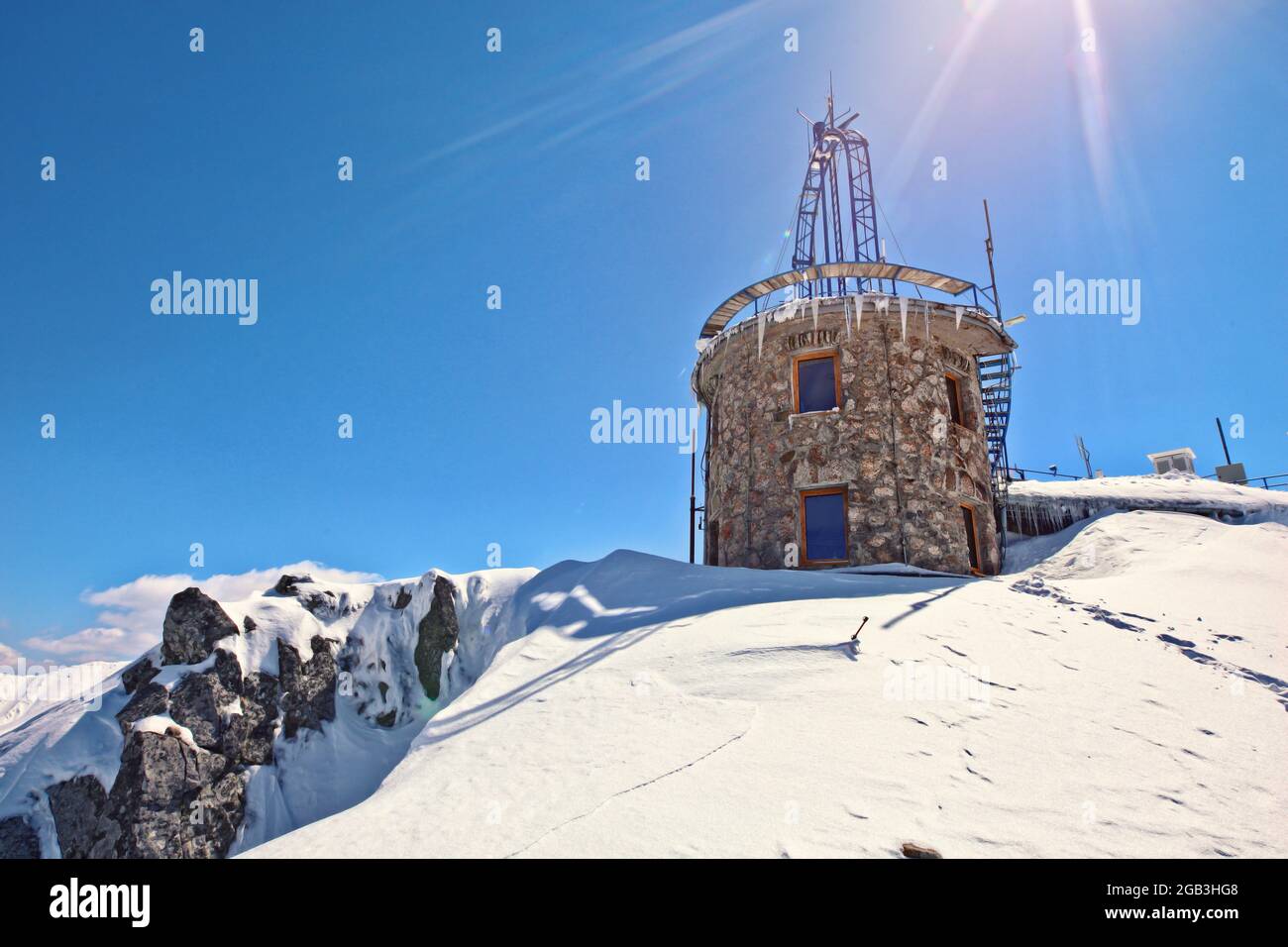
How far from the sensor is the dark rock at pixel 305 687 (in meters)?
12.2

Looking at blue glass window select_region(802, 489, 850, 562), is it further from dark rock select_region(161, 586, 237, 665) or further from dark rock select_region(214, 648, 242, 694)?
dark rock select_region(161, 586, 237, 665)

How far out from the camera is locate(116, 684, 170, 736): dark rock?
1120 cm

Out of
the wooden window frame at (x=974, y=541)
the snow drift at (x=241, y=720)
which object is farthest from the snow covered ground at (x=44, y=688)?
the wooden window frame at (x=974, y=541)

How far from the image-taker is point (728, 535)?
1605cm

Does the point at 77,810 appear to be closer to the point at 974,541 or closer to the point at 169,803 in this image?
the point at 169,803

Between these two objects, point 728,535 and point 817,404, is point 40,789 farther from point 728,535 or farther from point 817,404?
point 817,404

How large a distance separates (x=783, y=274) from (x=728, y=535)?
650 centimetres

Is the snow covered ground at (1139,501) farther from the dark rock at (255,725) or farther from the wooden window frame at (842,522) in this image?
the dark rock at (255,725)

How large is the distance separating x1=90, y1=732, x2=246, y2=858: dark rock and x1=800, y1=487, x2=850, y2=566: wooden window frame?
11336 mm

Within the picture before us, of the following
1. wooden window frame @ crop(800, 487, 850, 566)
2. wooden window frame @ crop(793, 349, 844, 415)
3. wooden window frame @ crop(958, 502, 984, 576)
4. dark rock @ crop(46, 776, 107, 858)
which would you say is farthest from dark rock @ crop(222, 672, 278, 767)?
wooden window frame @ crop(958, 502, 984, 576)

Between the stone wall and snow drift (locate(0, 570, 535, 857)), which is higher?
the stone wall
